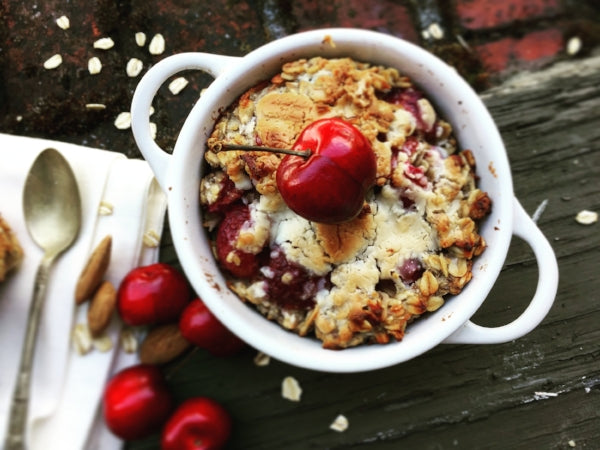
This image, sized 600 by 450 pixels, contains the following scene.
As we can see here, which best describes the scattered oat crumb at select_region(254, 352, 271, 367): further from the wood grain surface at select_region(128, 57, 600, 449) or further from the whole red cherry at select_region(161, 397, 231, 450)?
the whole red cherry at select_region(161, 397, 231, 450)

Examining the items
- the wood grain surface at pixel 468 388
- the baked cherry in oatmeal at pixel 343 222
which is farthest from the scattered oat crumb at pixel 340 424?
the baked cherry in oatmeal at pixel 343 222

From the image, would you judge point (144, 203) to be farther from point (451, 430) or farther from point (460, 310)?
point (451, 430)

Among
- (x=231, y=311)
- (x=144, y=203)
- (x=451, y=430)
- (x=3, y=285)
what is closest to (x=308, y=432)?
(x=451, y=430)

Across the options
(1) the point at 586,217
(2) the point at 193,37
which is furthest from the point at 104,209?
(1) the point at 586,217

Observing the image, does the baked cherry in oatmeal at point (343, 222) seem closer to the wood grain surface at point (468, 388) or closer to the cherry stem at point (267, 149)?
A: the cherry stem at point (267, 149)

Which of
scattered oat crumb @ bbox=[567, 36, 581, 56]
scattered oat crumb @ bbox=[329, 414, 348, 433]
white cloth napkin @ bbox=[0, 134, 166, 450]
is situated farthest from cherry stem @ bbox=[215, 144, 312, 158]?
scattered oat crumb @ bbox=[567, 36, 581, 56]

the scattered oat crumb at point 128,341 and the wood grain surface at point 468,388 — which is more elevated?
the scattered oat crumb at point 128,341
